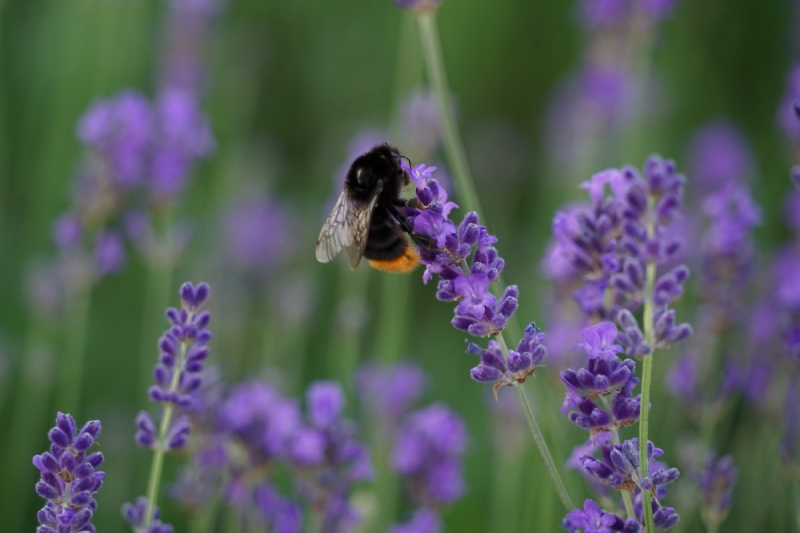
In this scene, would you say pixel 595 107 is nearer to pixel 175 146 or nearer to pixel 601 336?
pixel 175 146

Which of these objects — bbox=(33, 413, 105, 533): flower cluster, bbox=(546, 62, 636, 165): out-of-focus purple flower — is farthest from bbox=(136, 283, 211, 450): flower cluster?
bbox=(546, 62, 636, 165): out-of-focus purple flower

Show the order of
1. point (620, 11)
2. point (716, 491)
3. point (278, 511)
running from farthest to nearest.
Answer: point (620, 11), point (278, 511), point (716, 491)

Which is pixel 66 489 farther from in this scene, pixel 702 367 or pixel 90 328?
pixel 90 328

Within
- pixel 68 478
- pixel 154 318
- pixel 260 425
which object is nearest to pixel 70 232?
pixel 154 318

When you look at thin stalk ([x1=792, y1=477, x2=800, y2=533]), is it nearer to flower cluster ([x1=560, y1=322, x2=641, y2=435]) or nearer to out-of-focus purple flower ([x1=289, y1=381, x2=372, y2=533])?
flower cluster ([x1=560, y1=322, x2=641, y2=435])

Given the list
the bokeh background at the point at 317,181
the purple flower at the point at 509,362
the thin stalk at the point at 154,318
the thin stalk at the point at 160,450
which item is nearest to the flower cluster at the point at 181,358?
the thin stalk at the point at 160,450

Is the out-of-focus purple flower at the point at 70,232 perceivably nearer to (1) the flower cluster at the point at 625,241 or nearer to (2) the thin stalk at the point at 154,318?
(2) the thin stalk at the point at 154,318
